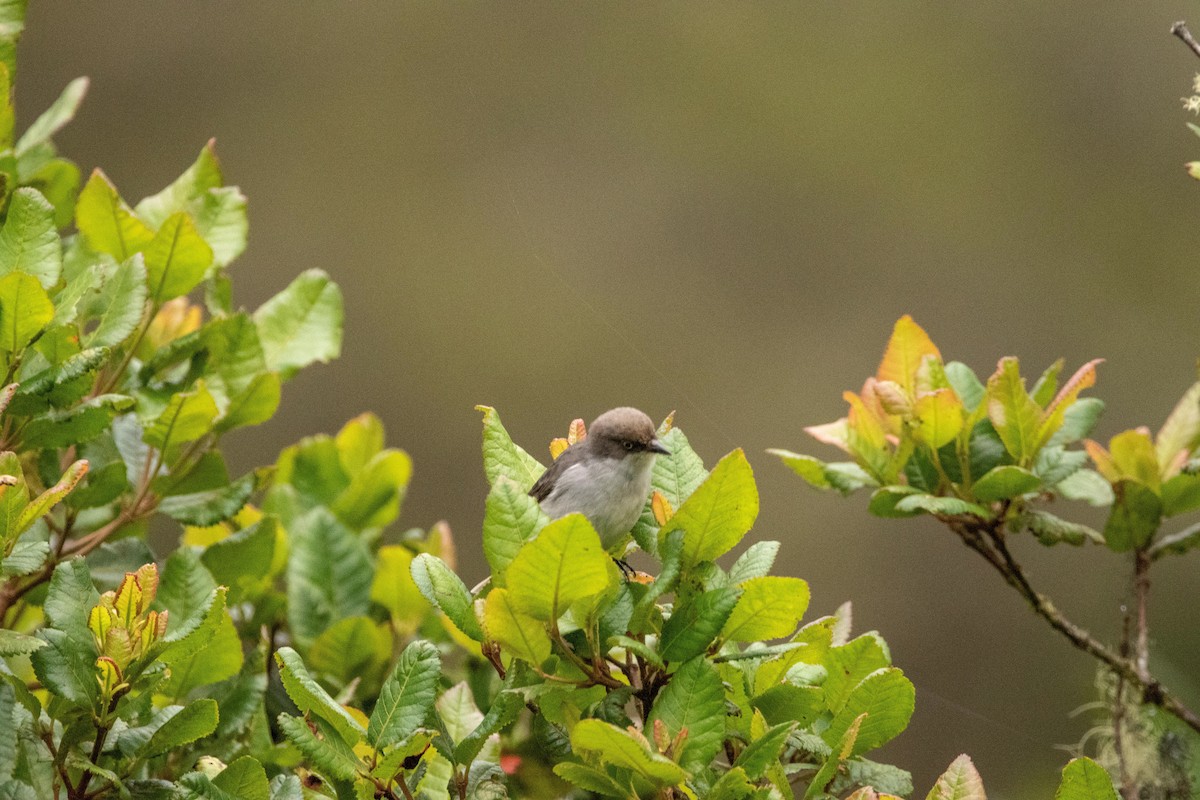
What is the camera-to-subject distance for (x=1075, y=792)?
4.80ft

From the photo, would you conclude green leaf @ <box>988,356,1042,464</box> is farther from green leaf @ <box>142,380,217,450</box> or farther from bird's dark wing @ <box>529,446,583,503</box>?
green leaf @ <box>142,380,217,450</box>

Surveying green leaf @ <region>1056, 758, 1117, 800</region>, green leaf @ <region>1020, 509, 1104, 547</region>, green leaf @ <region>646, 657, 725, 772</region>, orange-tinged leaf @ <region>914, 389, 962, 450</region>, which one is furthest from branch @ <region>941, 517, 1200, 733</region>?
green leaf @ <region>646, 657, 725, 772</region>

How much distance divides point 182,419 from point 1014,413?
4.48 ft

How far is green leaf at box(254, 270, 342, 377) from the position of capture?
2.30m

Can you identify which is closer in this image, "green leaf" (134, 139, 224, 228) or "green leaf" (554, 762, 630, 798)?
"green leaf" (554, 762, 630, 798)

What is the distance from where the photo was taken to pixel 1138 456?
202 cm

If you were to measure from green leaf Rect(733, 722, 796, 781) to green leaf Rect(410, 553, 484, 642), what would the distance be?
0.36 metres

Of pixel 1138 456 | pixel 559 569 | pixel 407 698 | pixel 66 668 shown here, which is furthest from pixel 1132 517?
pixel 66 668

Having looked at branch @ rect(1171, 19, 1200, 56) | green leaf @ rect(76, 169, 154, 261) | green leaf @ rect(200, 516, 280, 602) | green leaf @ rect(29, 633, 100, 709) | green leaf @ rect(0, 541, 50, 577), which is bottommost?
green leaf @ rect(200, 516, 280, 602)

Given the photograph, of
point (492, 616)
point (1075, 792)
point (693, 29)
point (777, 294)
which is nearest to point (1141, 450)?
point (1075, 792)

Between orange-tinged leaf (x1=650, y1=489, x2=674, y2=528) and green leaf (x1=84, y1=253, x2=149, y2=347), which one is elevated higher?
orange-tinged leaf (x1=650, y1=489, x2=674, y2=528)

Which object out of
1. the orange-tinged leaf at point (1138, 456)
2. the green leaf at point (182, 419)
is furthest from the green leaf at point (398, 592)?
the orange-tinged leaf at point (1138, 456)

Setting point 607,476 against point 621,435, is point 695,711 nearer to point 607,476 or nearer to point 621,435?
point 607,476

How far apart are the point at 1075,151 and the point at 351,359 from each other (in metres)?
3.77
